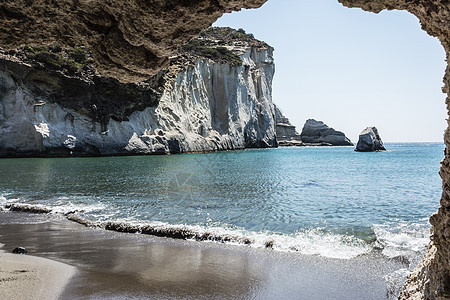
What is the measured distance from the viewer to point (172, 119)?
55219 millimetres

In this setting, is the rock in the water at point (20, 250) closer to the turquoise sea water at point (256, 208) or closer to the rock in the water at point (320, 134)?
the turquoise sea water at point (256, 208)

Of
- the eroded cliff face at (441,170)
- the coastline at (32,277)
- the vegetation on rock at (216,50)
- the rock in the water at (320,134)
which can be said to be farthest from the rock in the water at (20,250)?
the rock in the water at (320,134)

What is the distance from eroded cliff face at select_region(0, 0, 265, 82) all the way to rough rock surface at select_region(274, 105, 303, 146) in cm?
11412

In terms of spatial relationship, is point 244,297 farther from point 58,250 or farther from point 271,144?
point 271,144

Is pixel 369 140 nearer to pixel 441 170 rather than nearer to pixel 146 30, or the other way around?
pixel 441 170

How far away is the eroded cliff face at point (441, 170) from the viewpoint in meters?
2.66

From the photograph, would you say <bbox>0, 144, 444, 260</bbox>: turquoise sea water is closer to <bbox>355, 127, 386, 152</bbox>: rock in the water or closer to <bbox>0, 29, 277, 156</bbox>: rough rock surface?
<bbox>0, 29, 277, 156</bbox>: rough rock surface

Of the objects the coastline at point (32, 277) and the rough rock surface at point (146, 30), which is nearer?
the rough rock surface at point (146, 30)

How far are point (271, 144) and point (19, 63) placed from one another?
59155 millimetres

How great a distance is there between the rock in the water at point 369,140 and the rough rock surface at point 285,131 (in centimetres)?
4046

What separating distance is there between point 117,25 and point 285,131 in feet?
388

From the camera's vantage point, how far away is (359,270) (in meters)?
6.62

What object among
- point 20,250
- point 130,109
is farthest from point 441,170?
point 130,109

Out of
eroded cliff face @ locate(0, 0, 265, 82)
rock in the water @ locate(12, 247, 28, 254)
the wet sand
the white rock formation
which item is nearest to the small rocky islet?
the white rock formation
